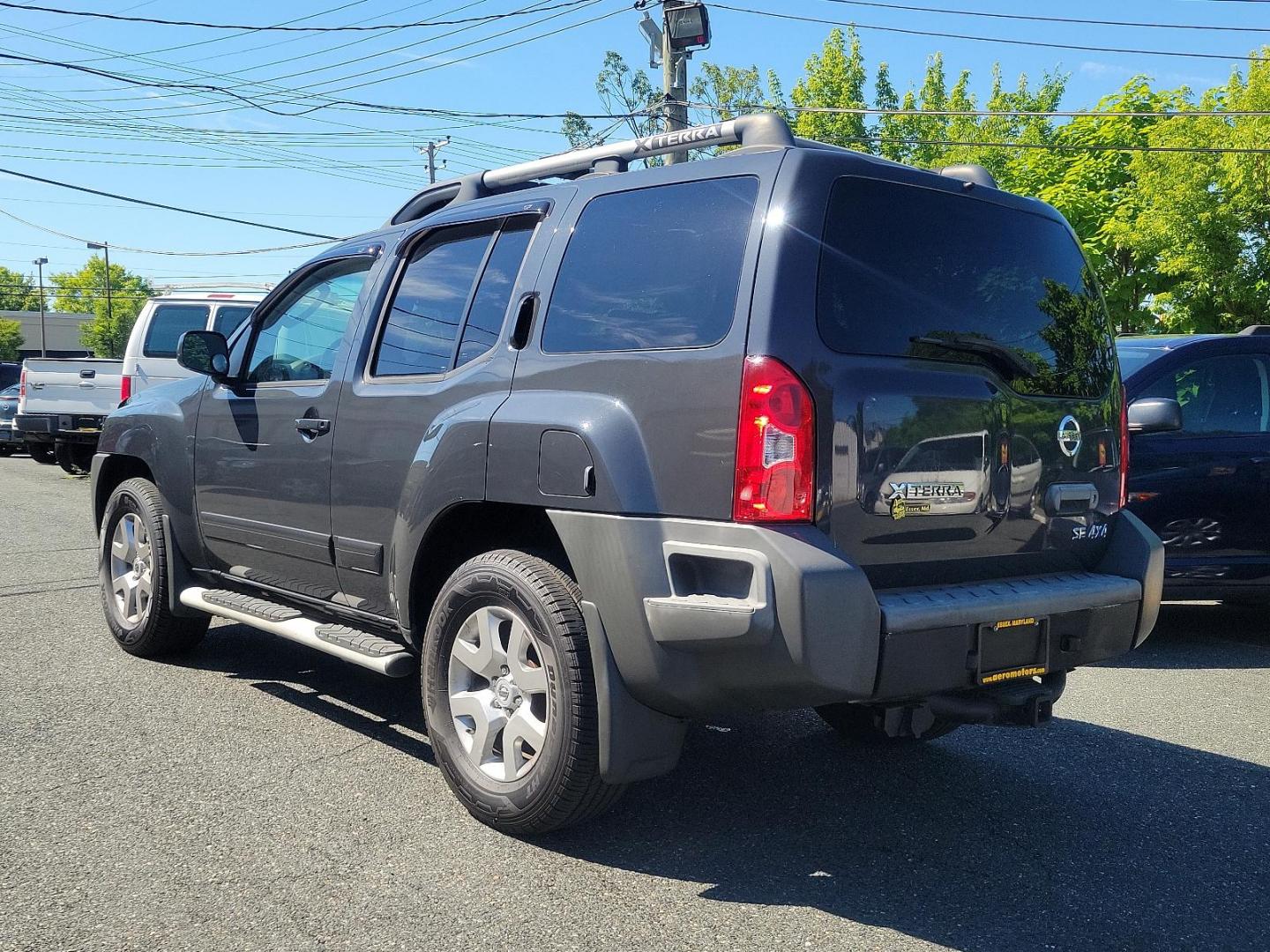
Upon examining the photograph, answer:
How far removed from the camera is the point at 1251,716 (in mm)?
5391

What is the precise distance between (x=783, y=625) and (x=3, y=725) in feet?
11.1

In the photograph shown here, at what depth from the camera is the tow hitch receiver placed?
347cm

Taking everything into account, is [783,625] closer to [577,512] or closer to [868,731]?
[577,512]

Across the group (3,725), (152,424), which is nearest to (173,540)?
(152,424)

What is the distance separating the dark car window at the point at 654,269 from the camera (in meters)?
3.33

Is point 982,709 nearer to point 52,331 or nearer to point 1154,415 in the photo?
point 1154,415

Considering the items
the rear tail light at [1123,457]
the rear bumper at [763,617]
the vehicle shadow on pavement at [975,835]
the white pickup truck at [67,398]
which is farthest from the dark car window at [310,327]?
the white pickup truck at [67,398]

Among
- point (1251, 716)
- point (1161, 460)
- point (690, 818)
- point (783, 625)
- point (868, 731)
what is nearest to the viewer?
point (783, 625)

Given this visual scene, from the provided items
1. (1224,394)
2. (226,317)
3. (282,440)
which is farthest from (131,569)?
(226,317)

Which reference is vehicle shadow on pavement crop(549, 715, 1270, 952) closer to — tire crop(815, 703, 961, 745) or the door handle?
tire crop(815, 703, 961, 745)

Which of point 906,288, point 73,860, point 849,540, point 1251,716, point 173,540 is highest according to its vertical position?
point 906,288

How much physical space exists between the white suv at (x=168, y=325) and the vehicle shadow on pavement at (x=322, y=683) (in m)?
8.05

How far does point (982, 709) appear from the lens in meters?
3.48

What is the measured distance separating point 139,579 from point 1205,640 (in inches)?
234
